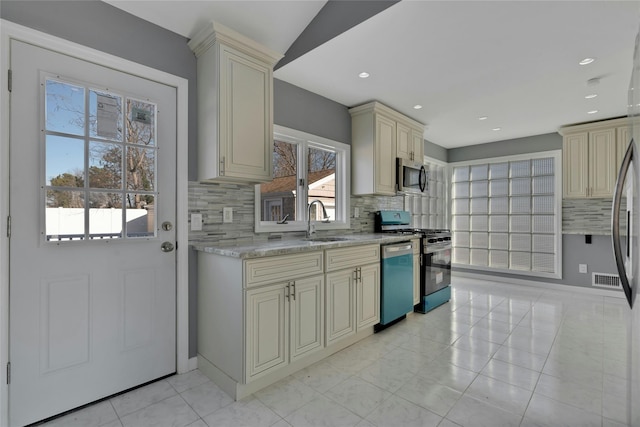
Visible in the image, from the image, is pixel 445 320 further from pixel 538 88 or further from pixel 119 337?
pixel 119 337

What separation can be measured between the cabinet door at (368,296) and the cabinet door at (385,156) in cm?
106

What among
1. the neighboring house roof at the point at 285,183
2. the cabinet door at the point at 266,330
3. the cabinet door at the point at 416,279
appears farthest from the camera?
the cabinet door at the point at 416,279

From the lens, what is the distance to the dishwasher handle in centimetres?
296

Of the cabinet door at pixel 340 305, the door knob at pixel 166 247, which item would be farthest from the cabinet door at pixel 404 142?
the door knob at pixel 166 247

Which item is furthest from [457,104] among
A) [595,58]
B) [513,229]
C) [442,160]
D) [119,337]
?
[119,337]

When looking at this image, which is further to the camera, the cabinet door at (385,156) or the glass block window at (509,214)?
the glass block window at (509,214)

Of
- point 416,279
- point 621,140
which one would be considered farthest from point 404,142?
point 621,140

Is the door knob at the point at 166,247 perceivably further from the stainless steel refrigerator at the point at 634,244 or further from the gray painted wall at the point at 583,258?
the gray painted wall at the point at 583,258

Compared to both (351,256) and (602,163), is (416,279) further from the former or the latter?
(602,163)

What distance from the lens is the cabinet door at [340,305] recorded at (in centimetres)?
240


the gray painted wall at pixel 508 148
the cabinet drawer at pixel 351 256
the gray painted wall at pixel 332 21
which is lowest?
the cabinet drawer at pixel 351 256

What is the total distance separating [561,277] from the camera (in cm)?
467

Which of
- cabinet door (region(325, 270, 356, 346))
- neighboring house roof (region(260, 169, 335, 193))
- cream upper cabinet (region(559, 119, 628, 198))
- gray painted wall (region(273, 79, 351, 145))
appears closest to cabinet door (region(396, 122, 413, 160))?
gray painted wall (region(273, 79, 351, 145))

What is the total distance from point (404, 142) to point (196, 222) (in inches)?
109
